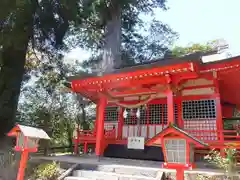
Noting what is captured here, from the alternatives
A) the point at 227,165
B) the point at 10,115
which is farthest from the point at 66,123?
the point at 227,165

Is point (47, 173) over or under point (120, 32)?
under

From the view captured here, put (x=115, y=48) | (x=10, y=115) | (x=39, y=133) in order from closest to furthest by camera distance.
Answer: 1. (x=39, y=133)
2. (x=10, y=115)
3. (x=115, y=48)

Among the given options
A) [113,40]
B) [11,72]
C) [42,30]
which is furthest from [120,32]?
[11,72]

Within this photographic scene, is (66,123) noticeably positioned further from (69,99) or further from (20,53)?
(20,53)

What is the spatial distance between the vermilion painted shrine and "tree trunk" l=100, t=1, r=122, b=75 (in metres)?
3.21

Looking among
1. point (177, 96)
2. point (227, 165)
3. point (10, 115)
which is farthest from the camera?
point (10, 115)

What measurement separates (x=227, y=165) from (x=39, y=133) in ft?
14.6

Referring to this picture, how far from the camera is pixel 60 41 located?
10.9 meters

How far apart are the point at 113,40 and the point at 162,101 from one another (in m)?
5.91

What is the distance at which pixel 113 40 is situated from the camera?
12.3m

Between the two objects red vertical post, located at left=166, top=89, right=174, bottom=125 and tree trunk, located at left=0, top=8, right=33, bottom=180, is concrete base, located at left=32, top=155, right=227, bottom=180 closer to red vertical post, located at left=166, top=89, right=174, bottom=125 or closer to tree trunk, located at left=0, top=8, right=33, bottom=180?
red vertical post, located at left=166, top=89, right=174, bottom=125

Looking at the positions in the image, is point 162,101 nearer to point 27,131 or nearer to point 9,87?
point 27,131

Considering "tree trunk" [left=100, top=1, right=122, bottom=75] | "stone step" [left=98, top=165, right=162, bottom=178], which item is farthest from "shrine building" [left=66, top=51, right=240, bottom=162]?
"tree trunk" [left=100, top=1, right=122, bottom=75]

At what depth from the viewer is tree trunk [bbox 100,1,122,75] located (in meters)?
11.9
